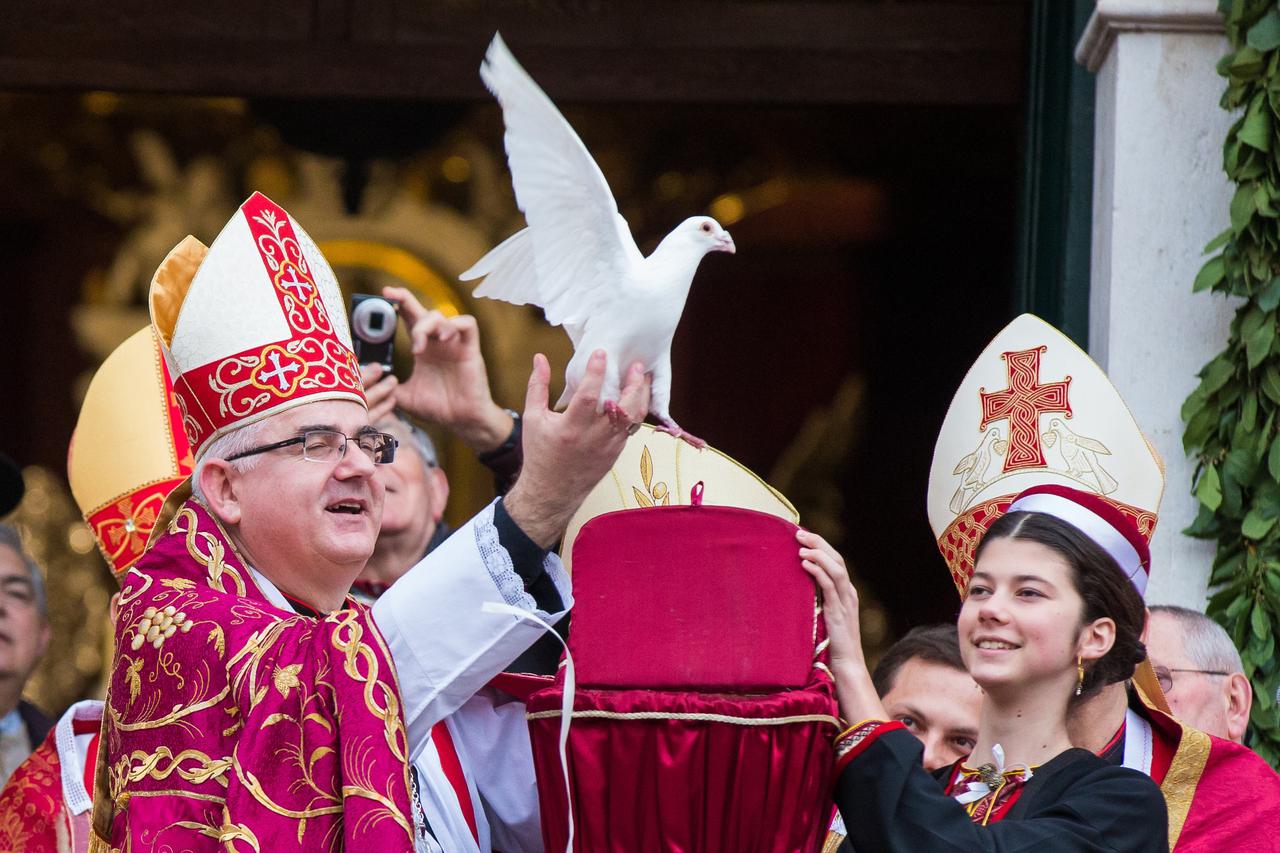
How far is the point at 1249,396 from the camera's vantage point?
14.5ft

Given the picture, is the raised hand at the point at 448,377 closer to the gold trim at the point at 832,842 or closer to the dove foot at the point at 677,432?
the dove foot at the point at 677,432

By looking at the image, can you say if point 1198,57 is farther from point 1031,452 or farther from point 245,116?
point 245,116

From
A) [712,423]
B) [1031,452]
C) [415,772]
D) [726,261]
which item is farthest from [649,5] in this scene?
[415,772]

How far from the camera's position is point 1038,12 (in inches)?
209

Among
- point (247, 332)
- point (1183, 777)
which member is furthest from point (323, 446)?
point (1183, 777)

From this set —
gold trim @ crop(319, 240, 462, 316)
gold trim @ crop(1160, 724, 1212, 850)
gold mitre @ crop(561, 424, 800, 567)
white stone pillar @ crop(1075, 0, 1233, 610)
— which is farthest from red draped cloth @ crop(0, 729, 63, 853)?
gold trim @ crop(319, 240, 462, 316)

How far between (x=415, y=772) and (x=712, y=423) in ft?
14.8

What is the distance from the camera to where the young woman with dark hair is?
2492mm

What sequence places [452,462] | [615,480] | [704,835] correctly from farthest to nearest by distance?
[452,462]
[615,480]
[704,835]

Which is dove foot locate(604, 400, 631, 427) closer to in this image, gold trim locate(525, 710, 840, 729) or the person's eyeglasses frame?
gold trim locate(525, 710, 840, 729)

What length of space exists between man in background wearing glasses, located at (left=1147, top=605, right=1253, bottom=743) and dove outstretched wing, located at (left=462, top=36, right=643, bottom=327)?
5.67 feet

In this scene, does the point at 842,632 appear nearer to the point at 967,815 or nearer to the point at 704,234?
the point at 967,815

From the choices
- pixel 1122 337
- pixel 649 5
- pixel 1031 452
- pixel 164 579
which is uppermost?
pixel 649 5

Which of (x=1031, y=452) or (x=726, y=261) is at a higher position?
(x=726, y=261)
